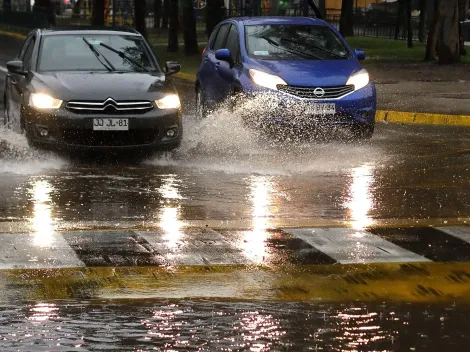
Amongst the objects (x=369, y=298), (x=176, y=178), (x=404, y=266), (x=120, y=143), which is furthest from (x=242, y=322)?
(x=120, y=143)

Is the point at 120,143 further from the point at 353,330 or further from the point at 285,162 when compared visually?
the point at 353,330

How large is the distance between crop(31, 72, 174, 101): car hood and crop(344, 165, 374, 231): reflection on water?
2366 millimetres

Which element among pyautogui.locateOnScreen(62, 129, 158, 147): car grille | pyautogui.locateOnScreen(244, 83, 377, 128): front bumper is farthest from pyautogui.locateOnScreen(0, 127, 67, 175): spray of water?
pyautogui.locateOnScreen(244, 83, 377, 128): front bumper

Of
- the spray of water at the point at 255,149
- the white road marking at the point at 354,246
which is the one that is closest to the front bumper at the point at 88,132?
the spray of water at the point at 255,149

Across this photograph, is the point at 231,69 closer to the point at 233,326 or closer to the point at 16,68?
the point at 16,68

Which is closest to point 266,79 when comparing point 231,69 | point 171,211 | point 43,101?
point 231,69

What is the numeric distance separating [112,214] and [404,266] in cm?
296

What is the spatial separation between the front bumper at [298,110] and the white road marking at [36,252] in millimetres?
6660

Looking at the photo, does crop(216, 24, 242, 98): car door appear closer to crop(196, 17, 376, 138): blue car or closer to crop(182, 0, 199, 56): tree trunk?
crop(196, 17, 376, 138): blue car

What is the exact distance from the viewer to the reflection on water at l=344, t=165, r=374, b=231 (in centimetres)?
1014

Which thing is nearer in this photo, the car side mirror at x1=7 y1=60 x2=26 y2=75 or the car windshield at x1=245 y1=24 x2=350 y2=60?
the car side mirror at x1=7 y1=60 x2=26 y2=75

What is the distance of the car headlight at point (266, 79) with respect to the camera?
15766 mm

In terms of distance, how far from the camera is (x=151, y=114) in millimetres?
13703

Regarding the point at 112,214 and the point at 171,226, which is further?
the point at 112,214
